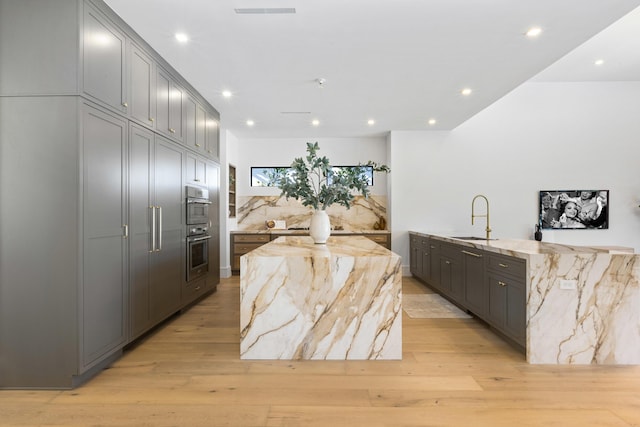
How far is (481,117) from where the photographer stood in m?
5.74

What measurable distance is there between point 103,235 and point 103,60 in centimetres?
126

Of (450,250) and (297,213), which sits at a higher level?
(297,213)

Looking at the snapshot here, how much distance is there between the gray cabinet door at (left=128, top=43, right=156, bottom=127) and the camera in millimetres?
2639

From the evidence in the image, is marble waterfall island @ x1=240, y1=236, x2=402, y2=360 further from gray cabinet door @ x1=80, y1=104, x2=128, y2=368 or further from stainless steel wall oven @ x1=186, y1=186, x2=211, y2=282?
stainless steel wall oven @ x1=186, y1=186, x2=211, y2=282

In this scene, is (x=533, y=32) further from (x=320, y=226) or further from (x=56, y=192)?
(x=56, y=192)

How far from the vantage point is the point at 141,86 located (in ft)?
9.09

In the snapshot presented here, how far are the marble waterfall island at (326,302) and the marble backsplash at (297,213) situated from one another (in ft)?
12.4

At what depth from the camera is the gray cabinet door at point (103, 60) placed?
7.00ft

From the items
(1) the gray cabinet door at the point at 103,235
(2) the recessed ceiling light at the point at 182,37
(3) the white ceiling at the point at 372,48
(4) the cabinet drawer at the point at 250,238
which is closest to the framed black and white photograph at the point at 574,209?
(3) the white ceiling at the point at 372,48

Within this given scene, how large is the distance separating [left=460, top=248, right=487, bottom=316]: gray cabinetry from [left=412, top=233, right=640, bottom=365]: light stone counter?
2.29 feet

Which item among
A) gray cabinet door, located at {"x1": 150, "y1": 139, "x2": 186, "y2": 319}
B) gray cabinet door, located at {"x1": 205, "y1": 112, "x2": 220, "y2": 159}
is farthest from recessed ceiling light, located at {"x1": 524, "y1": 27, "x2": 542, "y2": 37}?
gray cabinet door, located at {"x1": 205, "y1": 112, "x2": 220, "y2": 159}

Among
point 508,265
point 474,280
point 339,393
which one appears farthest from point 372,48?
point 339,393

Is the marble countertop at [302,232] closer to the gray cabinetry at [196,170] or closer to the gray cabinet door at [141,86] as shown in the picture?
the gray cabinetry at [196,170]

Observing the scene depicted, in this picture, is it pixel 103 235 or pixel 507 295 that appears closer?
pixel 103 235
